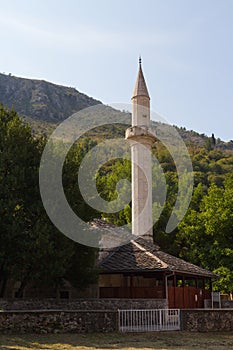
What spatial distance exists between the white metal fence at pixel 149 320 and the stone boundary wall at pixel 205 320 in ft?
1.18

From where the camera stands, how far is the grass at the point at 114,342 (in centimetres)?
1343

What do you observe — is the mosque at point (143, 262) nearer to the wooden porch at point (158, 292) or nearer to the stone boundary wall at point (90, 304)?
the wooden porch at point (158, 292)

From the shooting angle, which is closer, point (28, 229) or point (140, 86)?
point (28, 229)

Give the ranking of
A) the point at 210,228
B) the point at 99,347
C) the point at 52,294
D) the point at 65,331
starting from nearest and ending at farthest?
the point at 99,347, the point at 65,331, the point at 52,294, the point at 210,228

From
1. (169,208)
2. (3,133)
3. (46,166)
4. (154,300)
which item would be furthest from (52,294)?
(169,208)

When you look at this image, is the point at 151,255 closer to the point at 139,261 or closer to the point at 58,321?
the point at 139,261

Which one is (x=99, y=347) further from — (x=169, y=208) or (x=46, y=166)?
(x=169, y=208)

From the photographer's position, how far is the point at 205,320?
1873 centimetres

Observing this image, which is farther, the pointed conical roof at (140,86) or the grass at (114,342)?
the pointed conical roof at (140,86)

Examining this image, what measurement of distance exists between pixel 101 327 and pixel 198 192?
2773cm

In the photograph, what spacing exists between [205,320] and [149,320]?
222 cm

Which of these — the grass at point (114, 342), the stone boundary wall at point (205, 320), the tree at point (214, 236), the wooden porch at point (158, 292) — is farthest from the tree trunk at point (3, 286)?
the tree at point (214, 236)

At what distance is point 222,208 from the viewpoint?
3453 cm

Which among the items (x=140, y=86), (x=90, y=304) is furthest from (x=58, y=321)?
(x=140, y=86)
